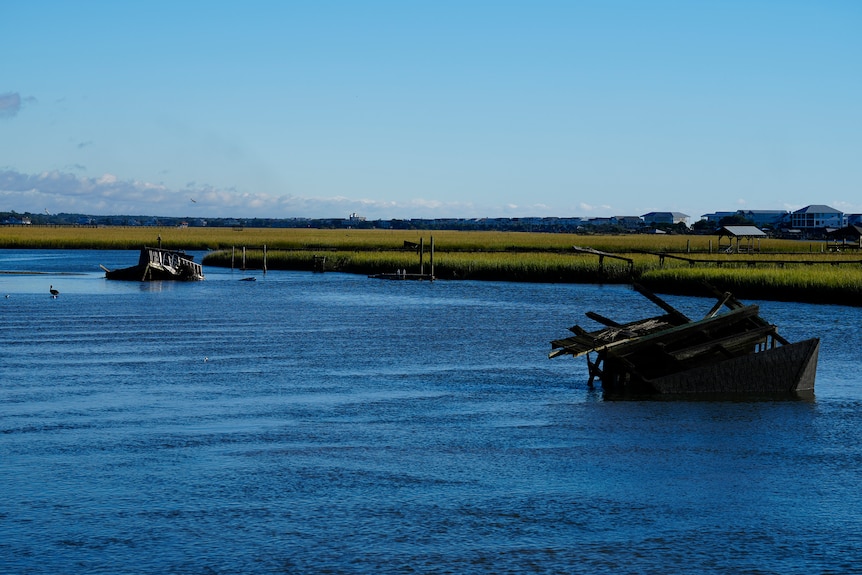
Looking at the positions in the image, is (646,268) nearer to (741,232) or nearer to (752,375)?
(741,232)

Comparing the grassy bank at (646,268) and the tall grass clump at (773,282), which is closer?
the tall grass clump at (773,282)

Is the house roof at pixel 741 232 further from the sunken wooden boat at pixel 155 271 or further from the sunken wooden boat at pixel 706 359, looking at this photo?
the sunken wooden boat at pixel 706 359

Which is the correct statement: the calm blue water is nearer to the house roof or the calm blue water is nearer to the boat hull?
the boat hull

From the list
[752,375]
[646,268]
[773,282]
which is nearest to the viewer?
[752,375]

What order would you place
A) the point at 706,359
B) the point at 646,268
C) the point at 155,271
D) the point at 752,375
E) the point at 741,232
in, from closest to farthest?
the point at 752,375
the point at 706,359
the point at 646,268
the point at 155,271
the point at 741,232

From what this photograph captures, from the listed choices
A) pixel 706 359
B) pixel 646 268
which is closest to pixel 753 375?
pixel 706 359

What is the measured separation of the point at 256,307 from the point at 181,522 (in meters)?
38.6

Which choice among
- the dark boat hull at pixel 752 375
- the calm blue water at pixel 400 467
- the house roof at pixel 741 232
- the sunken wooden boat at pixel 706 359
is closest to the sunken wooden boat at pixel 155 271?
the calm blue water at pixel 400 467

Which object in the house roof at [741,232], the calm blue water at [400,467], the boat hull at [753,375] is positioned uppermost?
the house roof at [741,232]

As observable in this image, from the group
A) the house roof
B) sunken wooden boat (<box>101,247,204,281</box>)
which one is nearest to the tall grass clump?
sunken wooden boat (<box>101,247,204,281</box>)

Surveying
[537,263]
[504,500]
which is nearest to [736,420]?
[504,500]

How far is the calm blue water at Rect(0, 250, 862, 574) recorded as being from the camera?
42.5 ft

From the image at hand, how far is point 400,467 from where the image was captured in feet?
56.0

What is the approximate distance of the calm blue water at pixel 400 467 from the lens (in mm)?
12961
